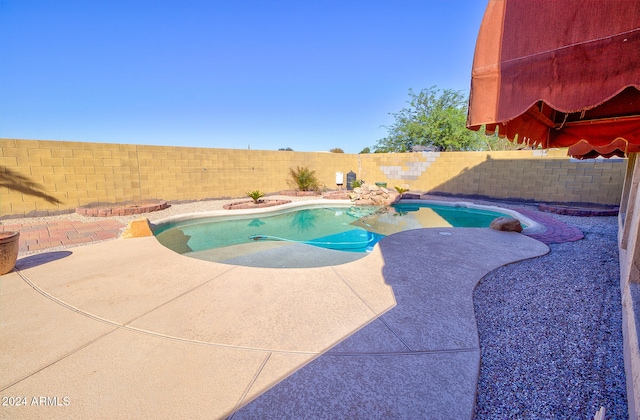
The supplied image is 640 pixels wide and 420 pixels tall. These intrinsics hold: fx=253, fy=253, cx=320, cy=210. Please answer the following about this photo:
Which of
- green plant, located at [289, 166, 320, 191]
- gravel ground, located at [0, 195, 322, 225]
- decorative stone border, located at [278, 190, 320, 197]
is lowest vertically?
gravel ground, located at [0, 195, 322, 225]

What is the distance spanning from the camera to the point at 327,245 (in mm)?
6543

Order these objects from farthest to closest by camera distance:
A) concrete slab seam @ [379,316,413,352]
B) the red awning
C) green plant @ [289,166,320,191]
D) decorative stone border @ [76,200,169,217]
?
1. green plant @ [289,166,320,191]
2. decorative stone border @ [76,200,169,217]
3. concrete slab seam @ [379,316,413,352]
4. the red awning

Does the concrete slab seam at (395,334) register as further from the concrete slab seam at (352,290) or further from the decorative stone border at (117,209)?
the decorative stone border at (117,209)

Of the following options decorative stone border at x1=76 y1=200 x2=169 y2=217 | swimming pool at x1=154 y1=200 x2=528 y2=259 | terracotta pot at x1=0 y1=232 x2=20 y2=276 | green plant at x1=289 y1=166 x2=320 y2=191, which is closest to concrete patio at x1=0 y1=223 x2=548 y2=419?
terracotta pot at x1=0 y1=232 x2=20 y2=276

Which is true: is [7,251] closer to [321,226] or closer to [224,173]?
[321,226]

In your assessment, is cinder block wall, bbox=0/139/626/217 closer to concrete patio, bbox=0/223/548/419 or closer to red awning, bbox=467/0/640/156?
concrete patio, bbox=0/223/548/419

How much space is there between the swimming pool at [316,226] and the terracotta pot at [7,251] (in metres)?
2.47

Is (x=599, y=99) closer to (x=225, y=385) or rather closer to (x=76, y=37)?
(x=225, y=385)

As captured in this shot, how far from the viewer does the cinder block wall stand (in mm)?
7520

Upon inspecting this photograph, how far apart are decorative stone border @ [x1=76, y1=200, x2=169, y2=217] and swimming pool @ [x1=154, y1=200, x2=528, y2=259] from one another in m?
1.70

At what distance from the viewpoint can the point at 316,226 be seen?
8398 millimetres

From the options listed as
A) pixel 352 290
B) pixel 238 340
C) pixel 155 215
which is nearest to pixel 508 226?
pixel 352 290

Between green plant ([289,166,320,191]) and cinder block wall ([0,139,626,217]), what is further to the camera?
green plant ([289,166,320,191])

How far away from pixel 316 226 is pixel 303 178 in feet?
18.9
